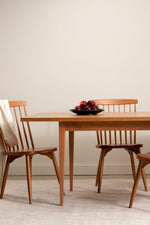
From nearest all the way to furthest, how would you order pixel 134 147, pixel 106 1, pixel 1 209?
1. pixel 1 209
2. pixel 134 147
3. pixel 106 1

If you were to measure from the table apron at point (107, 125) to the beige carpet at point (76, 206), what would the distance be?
58 cm

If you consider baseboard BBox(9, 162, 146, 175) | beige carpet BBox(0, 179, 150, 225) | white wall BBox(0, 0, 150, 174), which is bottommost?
baseboard BBox(9, 162, 146, 175)

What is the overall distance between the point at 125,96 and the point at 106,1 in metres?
1.10

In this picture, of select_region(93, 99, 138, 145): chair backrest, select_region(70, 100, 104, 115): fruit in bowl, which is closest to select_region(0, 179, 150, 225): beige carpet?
select_region(93, 99, 138, 145): chair backrest

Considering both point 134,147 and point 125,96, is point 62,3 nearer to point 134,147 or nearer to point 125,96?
point 125,96

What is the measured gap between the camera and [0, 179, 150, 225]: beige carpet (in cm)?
212

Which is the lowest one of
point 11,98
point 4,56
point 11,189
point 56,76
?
point 11,189

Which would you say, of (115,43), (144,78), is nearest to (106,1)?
(115,43)

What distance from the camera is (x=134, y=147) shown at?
9.17 ft

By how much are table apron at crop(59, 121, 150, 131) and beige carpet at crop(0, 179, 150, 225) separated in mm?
584

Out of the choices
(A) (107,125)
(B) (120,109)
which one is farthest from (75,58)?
(A) (107,125)

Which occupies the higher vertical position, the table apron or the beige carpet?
the table apron

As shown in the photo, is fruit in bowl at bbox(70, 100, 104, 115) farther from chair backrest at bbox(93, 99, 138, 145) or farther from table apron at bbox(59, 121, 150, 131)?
chair backrest at bbox(93, 99, 138, 145)

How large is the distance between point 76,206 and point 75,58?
1.86 meters
